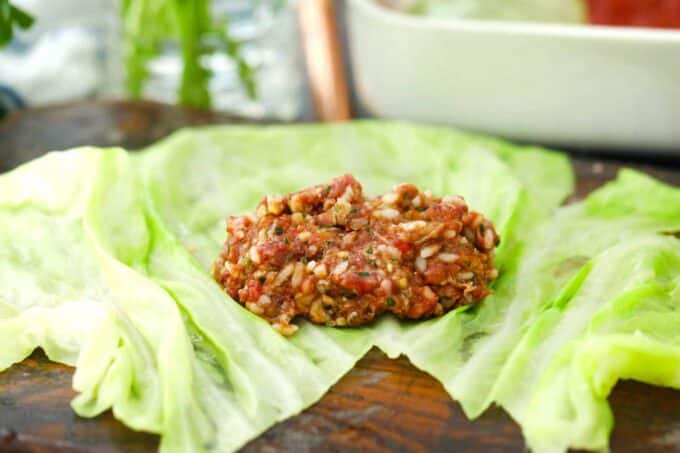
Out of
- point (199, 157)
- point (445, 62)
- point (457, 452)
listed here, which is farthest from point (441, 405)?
point (445, 62)

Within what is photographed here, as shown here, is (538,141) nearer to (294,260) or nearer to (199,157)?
(199,157)

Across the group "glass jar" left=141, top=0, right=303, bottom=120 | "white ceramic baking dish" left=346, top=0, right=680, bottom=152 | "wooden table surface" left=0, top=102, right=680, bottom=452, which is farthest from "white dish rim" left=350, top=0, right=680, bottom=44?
"wooden table surface" left=0, top=102, right=680, bottom=452

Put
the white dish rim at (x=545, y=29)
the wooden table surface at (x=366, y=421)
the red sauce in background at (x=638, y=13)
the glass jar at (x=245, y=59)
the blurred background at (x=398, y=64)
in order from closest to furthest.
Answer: the wooden table surface at (x=366, y=421)
the white dish rim at (x=545, y=29)
the blurred background at (x=398, y=64)
the red sauce in background at (x=638, y=13)
the glass jar at (x=245, y=59)

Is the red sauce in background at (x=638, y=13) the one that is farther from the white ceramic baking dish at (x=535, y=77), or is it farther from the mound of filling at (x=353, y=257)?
the mound of filling at (x=353, y=257)

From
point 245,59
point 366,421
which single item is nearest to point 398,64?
point 245,59

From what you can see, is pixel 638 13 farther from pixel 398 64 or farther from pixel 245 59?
pixel 245 59

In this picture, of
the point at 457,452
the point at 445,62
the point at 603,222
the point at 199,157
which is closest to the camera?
the point at 457,452

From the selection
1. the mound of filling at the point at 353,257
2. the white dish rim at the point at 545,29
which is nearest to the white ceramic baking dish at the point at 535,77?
the white dish rim at the point at 545,29
